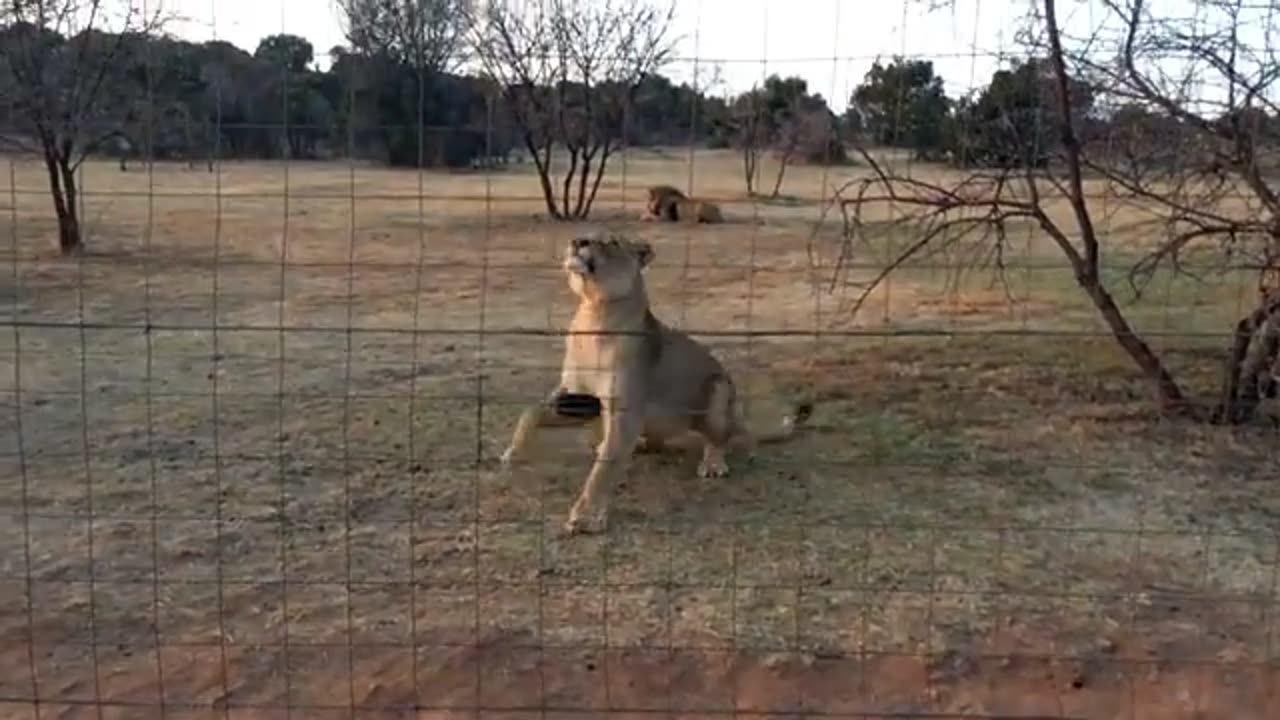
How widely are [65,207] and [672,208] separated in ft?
31.4

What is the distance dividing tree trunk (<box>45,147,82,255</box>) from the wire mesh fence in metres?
4.78

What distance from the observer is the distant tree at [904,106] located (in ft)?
18.2

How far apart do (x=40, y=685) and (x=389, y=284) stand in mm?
9643

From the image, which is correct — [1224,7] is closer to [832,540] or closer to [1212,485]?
[1212,485]

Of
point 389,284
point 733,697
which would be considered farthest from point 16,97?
point 733,697

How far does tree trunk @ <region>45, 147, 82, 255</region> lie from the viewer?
16.2m

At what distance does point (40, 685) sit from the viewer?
4.02 metres

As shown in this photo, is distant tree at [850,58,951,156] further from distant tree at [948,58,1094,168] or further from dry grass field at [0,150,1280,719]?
dry grass field at [0,150,1280,719]

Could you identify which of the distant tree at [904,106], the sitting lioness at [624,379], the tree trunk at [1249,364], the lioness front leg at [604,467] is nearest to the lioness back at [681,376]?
the sitting lioness at [624,379]

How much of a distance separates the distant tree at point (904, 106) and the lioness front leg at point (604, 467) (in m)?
1.64

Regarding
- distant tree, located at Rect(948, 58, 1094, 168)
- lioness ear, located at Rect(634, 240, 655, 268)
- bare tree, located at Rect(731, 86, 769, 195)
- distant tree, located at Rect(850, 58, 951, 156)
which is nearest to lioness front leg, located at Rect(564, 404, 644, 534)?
lioness ear, located at Rect(634, 240, 655, 268)

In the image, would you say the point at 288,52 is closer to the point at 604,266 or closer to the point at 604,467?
the point at 604,266

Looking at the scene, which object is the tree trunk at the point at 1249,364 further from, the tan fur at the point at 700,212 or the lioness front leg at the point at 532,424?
the tan fur at the point at 700,212

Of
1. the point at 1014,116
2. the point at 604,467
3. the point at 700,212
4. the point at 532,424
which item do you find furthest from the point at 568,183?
the point at 604,467
